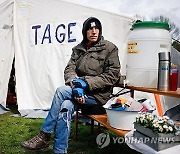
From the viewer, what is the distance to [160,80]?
1935 mm

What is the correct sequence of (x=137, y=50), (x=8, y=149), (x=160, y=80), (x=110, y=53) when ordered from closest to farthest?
(x=160, y=80)
(x=137, y=50)
(x=110, y=53)
(x=8, y=149)

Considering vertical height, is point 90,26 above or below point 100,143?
above

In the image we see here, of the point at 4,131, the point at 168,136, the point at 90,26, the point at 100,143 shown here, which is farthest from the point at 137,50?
the point at 4,131

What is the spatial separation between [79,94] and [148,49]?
642 millimetres

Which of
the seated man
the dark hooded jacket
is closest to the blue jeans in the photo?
the seated man

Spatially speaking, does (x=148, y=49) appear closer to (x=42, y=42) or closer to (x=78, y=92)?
(x=78, y=92)

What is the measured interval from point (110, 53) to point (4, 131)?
1738mm

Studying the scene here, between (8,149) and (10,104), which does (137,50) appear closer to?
(8,149)

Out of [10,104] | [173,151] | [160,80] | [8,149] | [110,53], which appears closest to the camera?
[173,151]

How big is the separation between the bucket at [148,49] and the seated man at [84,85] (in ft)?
0.81

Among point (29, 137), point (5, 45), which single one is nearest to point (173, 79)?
point (29, 137)

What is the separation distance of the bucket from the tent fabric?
2.91 m

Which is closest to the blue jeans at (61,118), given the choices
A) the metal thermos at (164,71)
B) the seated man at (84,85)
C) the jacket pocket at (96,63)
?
the seated man at (84,85)

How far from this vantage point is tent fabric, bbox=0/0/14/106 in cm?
465
